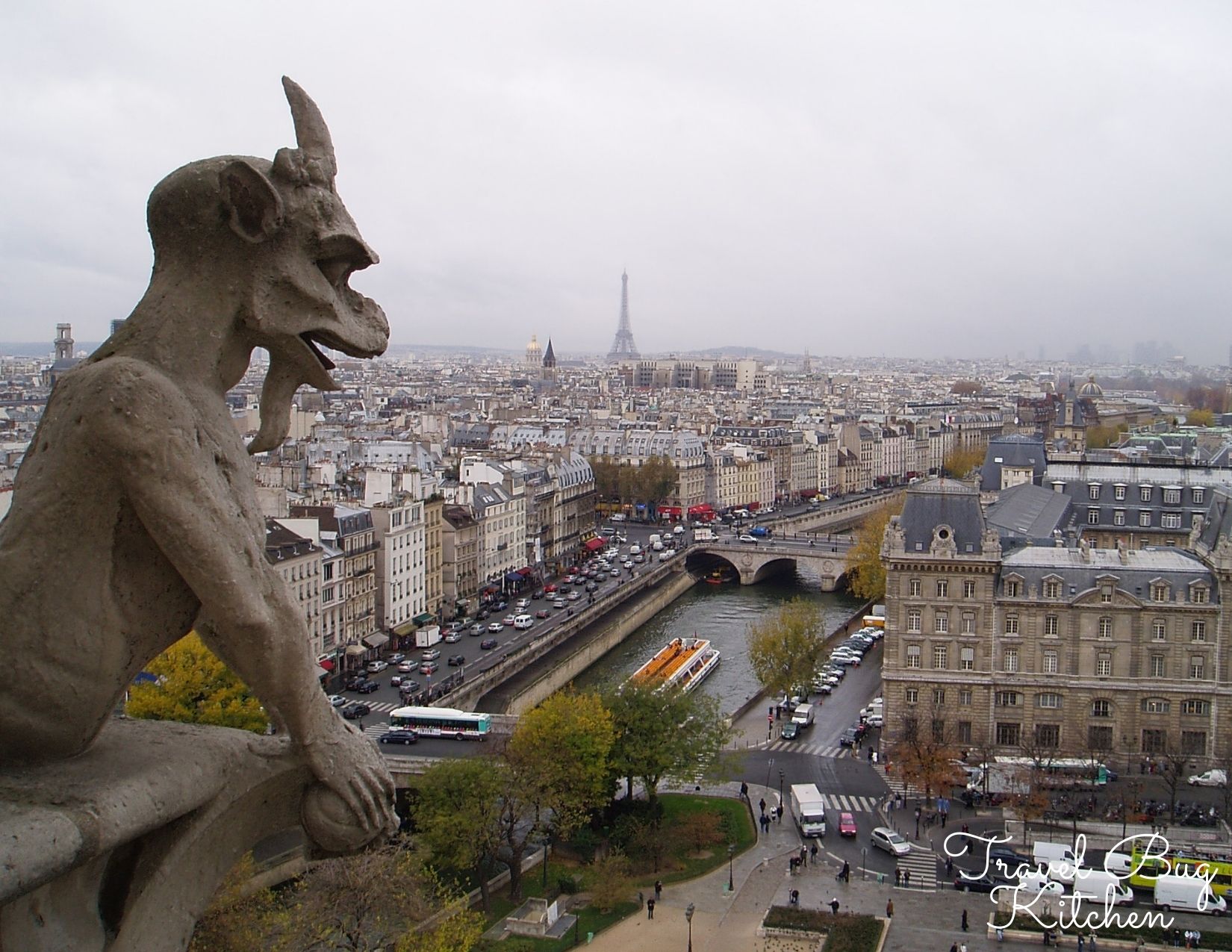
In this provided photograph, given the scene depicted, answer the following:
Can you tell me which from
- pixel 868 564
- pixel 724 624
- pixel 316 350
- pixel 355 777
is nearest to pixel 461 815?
pixel 355 777

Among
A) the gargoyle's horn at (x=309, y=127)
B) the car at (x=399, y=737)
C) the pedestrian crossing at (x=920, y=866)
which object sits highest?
the gargoyle's horn at (x=309, y=127)

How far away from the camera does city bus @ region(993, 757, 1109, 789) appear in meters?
28.8

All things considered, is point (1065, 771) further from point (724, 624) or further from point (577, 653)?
point (724, 624)

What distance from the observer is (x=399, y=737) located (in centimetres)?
3025

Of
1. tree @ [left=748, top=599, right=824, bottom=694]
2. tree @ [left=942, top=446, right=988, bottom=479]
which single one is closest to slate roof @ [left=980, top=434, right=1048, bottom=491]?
tree @ [left=748, top=599, right=824, bottom=694]

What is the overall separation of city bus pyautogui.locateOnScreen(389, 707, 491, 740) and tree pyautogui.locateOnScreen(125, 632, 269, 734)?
19.7 feet

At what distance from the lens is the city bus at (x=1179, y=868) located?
2261cm

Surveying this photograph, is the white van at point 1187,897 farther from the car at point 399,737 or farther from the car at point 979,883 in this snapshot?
the car at point 399,737

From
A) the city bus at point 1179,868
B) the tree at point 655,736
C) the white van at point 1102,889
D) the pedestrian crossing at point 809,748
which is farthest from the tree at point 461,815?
the city bus at point 1179,868

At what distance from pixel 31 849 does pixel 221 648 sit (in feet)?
2.89

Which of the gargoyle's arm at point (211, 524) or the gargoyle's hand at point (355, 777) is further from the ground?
the gargoyle's arm at point (211, 524)

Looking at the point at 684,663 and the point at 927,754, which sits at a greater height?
the point at 927,754

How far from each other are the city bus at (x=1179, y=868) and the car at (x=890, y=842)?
4242 millimetres

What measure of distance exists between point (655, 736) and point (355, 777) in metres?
23.0
